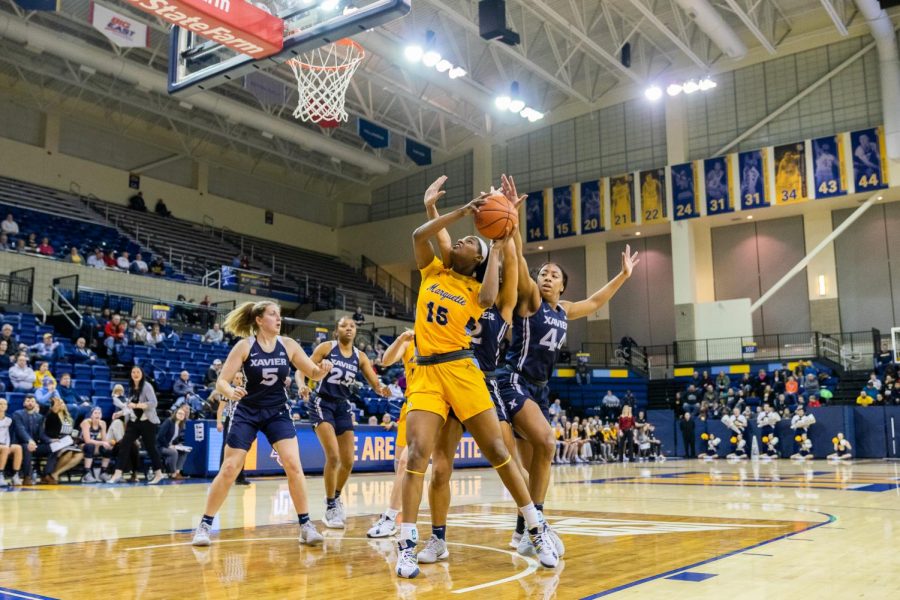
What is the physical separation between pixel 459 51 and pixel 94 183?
47.7 ft

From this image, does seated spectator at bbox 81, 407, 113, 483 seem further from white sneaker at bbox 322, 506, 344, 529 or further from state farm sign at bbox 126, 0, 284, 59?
white sneaker at bbox 322, 506, 344, 529

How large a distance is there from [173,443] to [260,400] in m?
8.96

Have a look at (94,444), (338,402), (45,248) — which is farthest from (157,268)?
(338,402)

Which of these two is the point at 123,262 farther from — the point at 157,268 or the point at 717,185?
the point at 717,185

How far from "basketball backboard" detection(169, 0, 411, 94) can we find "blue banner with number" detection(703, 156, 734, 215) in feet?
70.0

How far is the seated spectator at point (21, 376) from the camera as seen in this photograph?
13477 millimetres

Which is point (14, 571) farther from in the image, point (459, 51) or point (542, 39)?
point (542, 39)

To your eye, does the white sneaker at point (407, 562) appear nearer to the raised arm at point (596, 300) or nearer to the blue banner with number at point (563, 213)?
the raised arm at point (596, 300)

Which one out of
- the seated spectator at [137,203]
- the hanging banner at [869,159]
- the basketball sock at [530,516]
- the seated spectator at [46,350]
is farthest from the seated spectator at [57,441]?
the hanging banner at [869,159]

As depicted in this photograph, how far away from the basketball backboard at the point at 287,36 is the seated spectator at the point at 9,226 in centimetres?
1481

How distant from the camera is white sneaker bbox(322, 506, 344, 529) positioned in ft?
21.8

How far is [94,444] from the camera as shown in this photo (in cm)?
1296

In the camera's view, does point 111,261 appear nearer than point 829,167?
Yes

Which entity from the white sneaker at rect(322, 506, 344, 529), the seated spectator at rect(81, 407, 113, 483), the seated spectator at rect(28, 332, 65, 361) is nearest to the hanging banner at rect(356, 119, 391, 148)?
the seated spectator at rect(28, 332, 65, 361)
